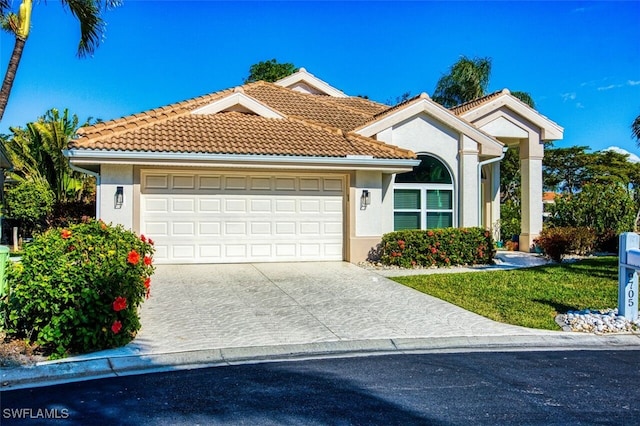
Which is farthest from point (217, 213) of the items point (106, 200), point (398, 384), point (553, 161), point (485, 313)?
point (553, 161)

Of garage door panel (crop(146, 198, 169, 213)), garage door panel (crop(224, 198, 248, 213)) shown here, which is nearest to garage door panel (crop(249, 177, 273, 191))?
garage door panel (crop(224, 198, 248, 213))

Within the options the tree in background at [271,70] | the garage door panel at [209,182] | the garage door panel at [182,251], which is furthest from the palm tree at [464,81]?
the garage door panel at [182,251]

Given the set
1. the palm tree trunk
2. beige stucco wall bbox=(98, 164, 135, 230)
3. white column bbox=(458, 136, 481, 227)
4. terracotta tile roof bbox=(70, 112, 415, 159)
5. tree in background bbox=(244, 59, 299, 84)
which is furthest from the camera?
tree in background bbox=(244, 59, 299, 84)

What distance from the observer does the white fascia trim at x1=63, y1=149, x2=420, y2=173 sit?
12.2 meters

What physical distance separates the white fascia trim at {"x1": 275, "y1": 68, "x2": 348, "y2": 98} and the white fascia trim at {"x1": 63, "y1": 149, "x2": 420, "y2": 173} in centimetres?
966

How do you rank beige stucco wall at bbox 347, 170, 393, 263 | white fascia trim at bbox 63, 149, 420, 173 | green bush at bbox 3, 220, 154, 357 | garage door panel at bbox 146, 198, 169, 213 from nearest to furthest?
green bush at bbox 3, 220, 154, 357 < white fascia trim at bbox 63, 149, 420, 173 < garage door panel at bbox 146, 198, 169, 213 < beige stucco wall at bbox 347, 170, 393, 263

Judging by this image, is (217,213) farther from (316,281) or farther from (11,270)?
(11,270)

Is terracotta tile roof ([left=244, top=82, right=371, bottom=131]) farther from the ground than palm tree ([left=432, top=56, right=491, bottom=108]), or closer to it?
closer to it

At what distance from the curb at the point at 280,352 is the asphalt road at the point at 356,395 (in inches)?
11.6

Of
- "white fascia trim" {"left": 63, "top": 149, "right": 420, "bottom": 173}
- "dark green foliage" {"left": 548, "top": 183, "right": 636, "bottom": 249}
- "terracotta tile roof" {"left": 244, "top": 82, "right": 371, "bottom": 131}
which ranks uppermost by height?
"terracotta tile roof" {"left": 244, "top": 82, "right": 371, "bottom": 131}

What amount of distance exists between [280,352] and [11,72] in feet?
23.5

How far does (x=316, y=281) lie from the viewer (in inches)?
459

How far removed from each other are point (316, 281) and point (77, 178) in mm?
16790

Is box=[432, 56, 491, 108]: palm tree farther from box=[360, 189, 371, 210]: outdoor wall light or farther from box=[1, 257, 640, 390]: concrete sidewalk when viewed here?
box=[1, 257, 640, 390]: concrete sidewalk
